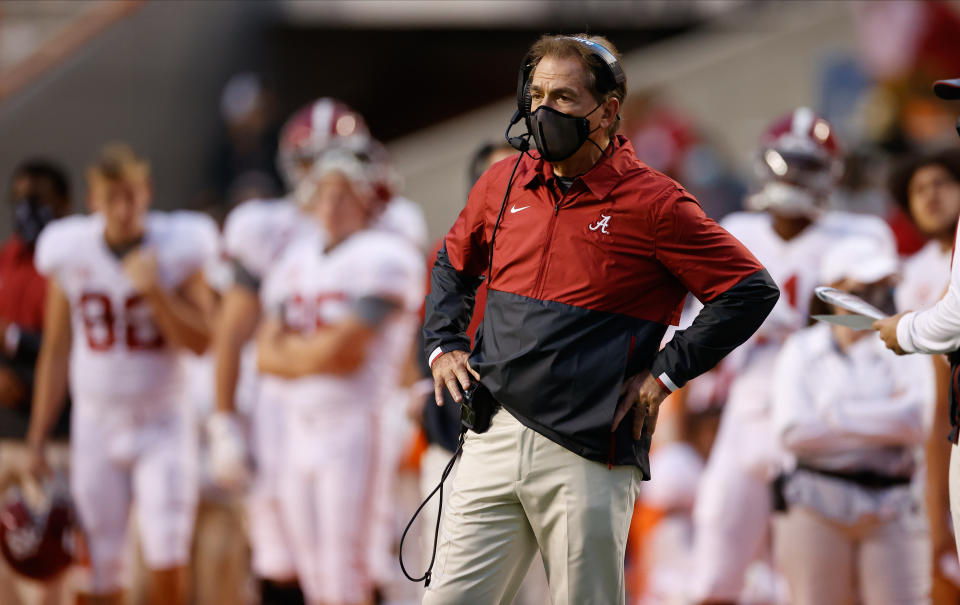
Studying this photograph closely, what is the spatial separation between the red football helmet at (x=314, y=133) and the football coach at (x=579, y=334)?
2.87 m

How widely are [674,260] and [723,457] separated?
98.1 inches

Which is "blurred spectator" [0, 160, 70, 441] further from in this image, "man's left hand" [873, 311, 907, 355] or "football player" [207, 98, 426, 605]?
"man's left hand" [873, 311, 907, 355]

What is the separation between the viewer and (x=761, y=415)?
220 inches

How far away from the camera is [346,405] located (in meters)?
5.94

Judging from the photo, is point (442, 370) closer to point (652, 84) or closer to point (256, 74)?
point (652, 84)

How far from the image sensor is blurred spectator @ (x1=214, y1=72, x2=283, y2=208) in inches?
480

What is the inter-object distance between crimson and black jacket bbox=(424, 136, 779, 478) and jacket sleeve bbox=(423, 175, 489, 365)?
6.8 inches

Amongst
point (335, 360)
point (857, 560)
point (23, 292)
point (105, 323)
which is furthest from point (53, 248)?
point (857, 560)

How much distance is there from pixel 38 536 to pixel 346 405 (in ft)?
4.71

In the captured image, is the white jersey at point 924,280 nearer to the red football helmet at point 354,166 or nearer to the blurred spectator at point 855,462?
the blurred spectator at point 855,462

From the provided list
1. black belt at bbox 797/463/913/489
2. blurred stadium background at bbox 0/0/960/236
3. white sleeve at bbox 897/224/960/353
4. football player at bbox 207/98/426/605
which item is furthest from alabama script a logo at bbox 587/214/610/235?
blurred stadium background at bbox 0/0/960/236

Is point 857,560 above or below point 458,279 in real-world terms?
below

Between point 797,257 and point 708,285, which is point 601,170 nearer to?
point 708,285

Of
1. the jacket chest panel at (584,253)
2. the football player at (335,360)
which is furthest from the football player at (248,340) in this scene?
the jacket chest panel at (584,253)
